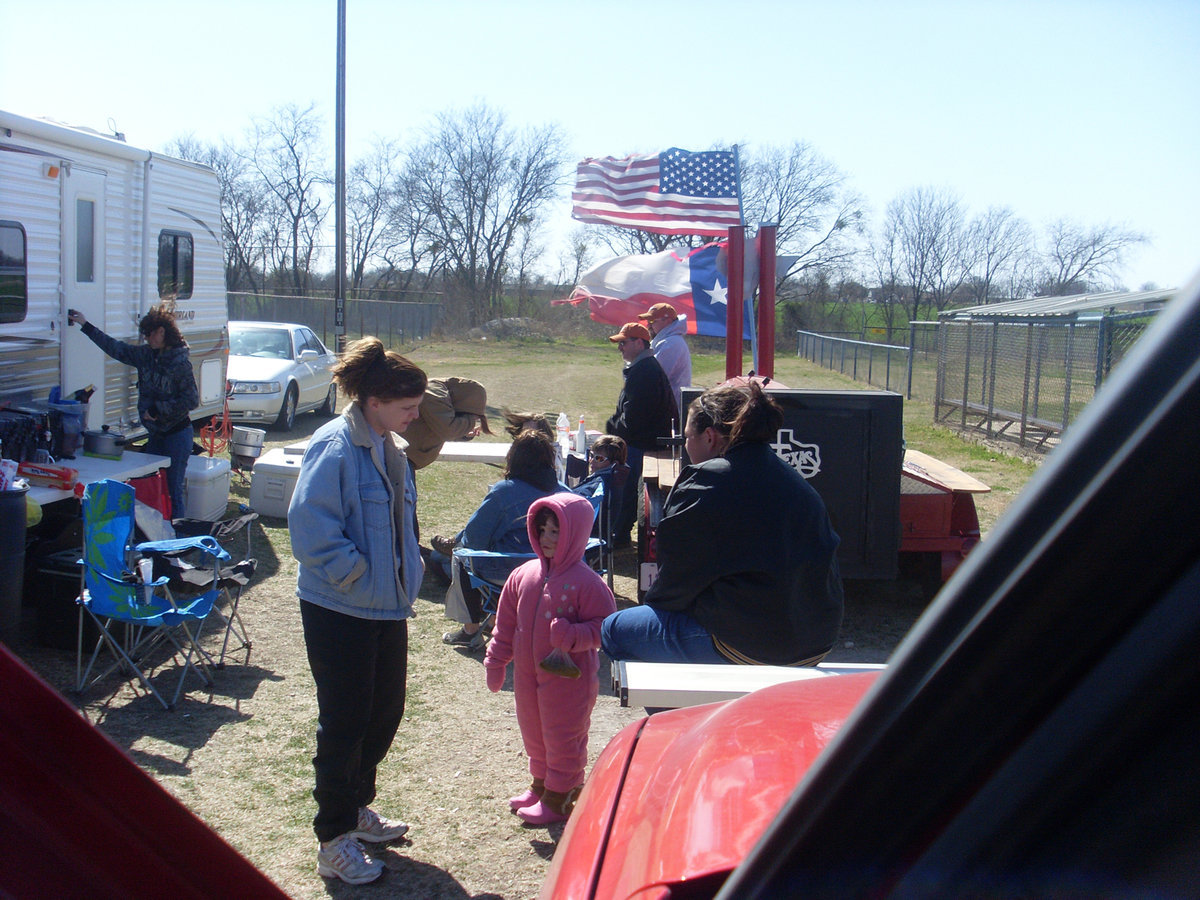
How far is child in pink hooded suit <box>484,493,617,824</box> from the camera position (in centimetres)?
366

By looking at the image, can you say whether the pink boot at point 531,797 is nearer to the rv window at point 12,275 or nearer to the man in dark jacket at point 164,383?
the man in dark jacket at point 164,383

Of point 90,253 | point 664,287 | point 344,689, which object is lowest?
point 344,689

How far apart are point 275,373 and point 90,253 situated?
5264 millimetres

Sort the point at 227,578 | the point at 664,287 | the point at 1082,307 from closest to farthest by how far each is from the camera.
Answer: the point at 227,578, the point at 664,287, the point at 1082,307

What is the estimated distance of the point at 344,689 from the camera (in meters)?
3.18

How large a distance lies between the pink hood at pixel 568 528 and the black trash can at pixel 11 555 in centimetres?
294

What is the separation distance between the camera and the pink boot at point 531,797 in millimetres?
3857

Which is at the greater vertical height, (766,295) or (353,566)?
A: (766,295)

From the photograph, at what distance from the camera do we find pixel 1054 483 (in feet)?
2.30

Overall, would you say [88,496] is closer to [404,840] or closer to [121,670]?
[121,670]

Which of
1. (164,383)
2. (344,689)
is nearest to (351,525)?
(344,689)

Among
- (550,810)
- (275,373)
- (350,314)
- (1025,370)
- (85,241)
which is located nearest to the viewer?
(550,810)

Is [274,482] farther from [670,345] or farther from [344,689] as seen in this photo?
[344,689]

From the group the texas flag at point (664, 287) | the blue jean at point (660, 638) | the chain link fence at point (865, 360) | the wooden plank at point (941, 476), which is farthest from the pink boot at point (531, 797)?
the chain link fence at point (865, 360)
